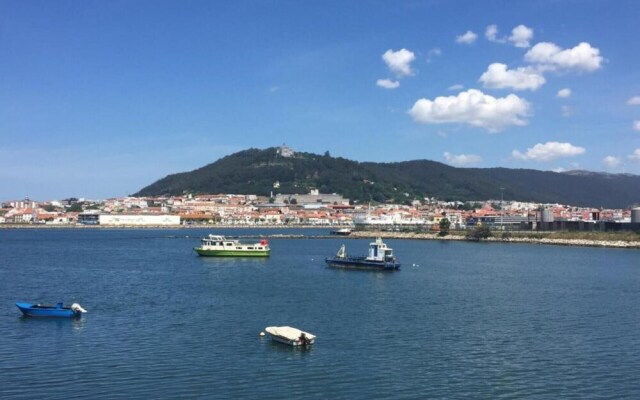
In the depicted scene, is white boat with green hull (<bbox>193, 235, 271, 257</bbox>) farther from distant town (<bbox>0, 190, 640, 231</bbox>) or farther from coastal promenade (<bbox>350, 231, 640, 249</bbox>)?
distant town (<bbox>0, 190, 640, 231</bbox>)

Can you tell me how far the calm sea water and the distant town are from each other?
1911 inches

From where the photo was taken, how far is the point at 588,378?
34.8ft

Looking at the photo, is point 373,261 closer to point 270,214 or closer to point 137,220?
point 137,220

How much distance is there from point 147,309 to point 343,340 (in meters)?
6.11

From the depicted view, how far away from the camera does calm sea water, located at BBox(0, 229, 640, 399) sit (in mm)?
10086

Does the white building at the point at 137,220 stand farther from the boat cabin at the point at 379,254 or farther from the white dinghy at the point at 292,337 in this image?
the white dinghy at the point at 292,337

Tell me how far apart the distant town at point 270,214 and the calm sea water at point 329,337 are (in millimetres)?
48536

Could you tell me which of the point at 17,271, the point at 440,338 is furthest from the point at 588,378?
the point at 17,271

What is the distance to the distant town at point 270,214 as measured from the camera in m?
84.0

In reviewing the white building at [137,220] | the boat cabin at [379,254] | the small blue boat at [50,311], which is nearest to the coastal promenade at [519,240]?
A: the boat cabin at [379,254]

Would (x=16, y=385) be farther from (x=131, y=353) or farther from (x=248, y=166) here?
(x=248, y=166)

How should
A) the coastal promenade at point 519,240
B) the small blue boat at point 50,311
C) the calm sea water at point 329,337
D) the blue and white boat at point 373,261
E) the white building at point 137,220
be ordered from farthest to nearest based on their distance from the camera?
the white building at point 137,220
the coastal promenade at point 519,240
the blue and white boat at point 373,261
the small blue boat at point 50,311
the calm sea water at point 329,337

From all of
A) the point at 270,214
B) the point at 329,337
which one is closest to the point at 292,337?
the point at 329,337

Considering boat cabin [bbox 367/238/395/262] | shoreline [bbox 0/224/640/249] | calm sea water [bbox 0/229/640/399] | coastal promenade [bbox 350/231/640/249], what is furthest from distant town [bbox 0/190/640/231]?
calm sea water [bbox 0/229/640/399]
